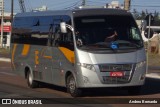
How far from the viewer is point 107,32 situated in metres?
16.9

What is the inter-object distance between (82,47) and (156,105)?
2.96 metres

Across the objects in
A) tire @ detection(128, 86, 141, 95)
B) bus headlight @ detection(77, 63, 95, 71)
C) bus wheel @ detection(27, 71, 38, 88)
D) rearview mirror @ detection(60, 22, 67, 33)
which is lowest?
bus wheel @ detection(27, 71, 38, 88)

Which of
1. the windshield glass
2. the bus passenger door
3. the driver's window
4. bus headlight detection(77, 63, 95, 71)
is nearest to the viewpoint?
bus headlight detection(77, 63, 95, 71)

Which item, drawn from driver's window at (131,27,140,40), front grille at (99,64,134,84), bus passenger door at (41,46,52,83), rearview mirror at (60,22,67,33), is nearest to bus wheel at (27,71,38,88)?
bus passenger door at (41,46,52,83)

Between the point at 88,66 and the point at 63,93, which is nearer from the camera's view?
the point at 88,66

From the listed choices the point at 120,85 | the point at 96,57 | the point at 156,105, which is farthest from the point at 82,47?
the point at 156,105

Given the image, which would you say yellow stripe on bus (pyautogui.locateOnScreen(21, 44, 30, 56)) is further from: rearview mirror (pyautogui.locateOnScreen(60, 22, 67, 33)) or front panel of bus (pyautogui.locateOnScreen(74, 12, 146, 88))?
front panel of bus (pyautogui.locateOnScreen(74, 12, 146, 88))

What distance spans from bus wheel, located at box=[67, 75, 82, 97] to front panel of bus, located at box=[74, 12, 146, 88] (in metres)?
0.35

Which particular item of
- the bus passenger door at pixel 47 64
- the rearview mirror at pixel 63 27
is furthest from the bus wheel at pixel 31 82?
the rearview mirror at pixel 63 27

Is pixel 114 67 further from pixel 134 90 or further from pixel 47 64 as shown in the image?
pixel 47 64

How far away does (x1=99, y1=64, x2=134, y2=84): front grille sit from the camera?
643 inches

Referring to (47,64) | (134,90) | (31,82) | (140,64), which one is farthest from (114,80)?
(31,82)

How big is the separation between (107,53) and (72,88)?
5.05 ft

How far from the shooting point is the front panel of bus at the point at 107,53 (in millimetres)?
16312
